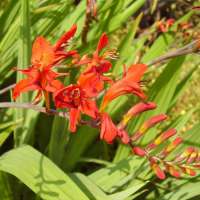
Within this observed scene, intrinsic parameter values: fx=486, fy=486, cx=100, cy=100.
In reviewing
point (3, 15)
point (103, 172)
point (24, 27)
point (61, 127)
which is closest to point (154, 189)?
point (103, 172)

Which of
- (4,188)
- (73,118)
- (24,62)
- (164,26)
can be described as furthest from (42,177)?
(164,26)

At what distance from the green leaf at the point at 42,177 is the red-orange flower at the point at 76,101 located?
221 millimetres

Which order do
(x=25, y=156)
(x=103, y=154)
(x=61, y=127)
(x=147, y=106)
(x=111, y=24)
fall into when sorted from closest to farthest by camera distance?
(x=147, y=106)
(x=25, y=156)
(x=61, y=127)
(x=111, y=24)
(x=103, y=154)

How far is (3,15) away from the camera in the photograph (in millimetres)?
1670

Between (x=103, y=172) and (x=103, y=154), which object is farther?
(x=103, y=154)

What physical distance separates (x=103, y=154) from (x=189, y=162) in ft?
2.51

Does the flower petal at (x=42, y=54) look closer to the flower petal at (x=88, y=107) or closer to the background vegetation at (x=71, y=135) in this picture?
the flower petal at (x=88, y=107)

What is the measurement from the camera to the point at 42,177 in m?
1.18

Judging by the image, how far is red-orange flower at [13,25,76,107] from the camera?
3.26 ft

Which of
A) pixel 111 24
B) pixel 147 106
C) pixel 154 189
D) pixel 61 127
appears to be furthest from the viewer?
pixel 111 24

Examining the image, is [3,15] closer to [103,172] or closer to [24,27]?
[24,27]

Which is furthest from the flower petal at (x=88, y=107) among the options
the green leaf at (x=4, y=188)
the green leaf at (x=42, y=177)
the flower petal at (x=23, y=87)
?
the green leaf at (x=4, y=188)

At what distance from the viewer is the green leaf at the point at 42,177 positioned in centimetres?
115

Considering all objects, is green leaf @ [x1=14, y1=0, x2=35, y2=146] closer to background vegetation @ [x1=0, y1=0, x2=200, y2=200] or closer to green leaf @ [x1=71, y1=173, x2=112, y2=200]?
background vegetation @ [x1=0, y1=0, x2=200, y2=200]
